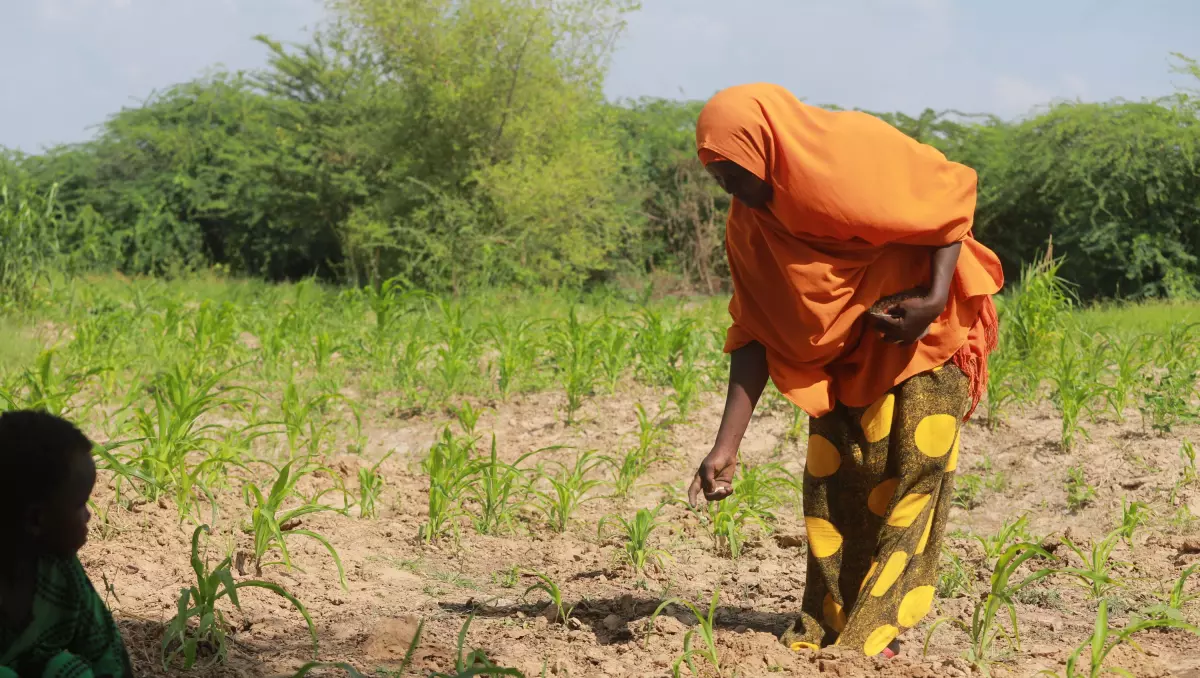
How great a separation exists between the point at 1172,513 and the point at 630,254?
10657 millimetres

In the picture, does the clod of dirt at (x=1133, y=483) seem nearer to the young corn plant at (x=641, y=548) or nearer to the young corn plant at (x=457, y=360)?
the young corn plant at (x=641, y=548)

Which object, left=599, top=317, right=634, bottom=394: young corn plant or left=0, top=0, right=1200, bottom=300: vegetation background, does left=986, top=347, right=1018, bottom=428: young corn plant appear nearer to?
left=599, top=317, right=634, bottom=394: young corn plant

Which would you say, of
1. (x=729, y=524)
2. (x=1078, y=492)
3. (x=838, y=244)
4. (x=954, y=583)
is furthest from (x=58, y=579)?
(x=1078, y=492)

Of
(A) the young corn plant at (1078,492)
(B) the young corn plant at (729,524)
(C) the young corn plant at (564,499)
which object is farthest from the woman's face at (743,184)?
(A) the young corn plant at (1078,492)

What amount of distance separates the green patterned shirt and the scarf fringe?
80.5 inches

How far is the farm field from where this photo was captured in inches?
111

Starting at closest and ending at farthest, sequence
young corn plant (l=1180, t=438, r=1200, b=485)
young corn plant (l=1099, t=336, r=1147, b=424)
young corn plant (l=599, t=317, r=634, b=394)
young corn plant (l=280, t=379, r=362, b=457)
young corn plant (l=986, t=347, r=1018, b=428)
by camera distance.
Answer: 1. young corn plant (l=1180, t=438, r=1200, b=485)
2. young corn plant (l=280, t=379, r=362, b=457)
3. young corn plant (l=1099, t=336, r=1147, b=424)
4. young corn plant (l=986, t=347, r=1018, b=428)
5. young corn plant (l=599, t=317, r=634, b=394)

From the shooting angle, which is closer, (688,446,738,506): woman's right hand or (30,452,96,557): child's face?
(30,452,96,557): child's face

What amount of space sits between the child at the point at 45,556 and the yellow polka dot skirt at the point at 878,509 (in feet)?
5.82

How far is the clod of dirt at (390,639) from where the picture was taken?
108 inches

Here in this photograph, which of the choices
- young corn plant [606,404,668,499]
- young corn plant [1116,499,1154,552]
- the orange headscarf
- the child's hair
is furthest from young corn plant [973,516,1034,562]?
the child's hair

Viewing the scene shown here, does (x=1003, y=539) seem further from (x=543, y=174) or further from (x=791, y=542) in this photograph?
(x=543, y=174)

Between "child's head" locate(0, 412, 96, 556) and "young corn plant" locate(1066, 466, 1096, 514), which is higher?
"child's head" locate(0, 412, 96, 556)

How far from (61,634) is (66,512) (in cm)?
22
